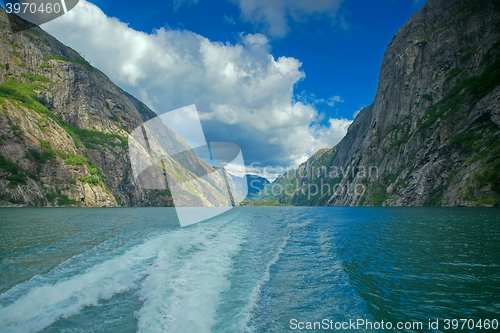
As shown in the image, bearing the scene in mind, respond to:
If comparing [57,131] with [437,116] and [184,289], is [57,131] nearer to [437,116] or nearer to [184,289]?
[184,289]

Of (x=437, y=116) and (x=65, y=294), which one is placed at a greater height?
(x=437, y=116)

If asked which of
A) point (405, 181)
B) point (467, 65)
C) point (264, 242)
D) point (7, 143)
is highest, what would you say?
point (467, 65)

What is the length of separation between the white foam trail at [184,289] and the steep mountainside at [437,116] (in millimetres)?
79369

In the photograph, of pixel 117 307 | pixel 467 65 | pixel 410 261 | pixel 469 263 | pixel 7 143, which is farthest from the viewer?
pixel 467 65

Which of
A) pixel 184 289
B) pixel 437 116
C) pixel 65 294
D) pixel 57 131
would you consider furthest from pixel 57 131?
pixel 437 116

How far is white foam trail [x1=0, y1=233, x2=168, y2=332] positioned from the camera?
681cm

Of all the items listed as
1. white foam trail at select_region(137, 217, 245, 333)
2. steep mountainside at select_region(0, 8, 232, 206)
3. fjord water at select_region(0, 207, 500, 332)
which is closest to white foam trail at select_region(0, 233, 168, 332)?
fjord water at select_region(0, 207, 500, 332)

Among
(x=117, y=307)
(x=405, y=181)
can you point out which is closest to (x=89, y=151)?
(x=117, y=307)

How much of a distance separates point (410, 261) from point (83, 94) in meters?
185

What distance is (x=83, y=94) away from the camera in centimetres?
14950

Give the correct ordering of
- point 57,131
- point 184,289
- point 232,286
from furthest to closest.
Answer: point 57,131, point 232,286, point 184,289

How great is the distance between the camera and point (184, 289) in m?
10.4

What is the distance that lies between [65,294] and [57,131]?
122 metres

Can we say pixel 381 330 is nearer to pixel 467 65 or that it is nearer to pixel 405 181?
pixel 405 181
